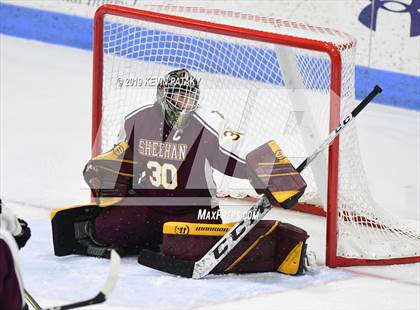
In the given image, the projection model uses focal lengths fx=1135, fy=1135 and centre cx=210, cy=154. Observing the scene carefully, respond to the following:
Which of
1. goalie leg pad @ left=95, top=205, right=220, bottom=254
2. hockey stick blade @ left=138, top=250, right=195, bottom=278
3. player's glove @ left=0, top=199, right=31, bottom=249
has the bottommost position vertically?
hockey stick blade @ left=138, top=250, right=195, bottom=278

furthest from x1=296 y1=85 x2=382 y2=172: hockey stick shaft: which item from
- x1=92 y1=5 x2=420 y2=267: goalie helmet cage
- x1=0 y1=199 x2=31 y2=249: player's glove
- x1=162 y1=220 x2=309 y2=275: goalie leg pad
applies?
x1=0 y1=199 x2=31 y2=249: player's glove

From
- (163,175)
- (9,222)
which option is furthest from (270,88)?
(9,222)

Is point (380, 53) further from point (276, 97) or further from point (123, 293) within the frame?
point (123, 293)

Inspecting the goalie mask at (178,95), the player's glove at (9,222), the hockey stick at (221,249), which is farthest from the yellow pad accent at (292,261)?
the player's glove at (9,222)

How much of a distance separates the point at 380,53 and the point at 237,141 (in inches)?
106

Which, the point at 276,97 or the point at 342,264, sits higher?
the point at 276,97

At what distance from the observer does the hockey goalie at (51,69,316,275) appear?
11.6ft

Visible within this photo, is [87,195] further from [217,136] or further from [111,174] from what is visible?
[217,136]

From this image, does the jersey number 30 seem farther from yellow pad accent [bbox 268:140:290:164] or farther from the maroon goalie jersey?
yellow pad accent [bbox 268:140:290:164]

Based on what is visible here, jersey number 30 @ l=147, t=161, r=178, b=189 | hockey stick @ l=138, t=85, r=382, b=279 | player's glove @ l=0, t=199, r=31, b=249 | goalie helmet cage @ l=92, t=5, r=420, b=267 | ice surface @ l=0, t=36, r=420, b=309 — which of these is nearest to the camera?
player's glove @ l=0, t=199, r=31, b=249

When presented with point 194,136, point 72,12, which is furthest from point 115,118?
point 72,12

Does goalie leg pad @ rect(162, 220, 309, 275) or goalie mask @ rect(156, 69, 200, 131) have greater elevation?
goalie mask @ rect(156, 69, 200, 131)

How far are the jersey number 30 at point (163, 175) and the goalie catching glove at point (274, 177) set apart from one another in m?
0.24

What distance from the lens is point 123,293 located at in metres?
3.31
